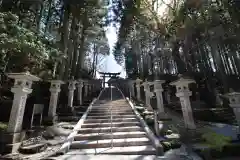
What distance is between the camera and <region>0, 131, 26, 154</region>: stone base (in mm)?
5158

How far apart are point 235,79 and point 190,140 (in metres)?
12.2

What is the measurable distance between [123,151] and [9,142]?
12.8 feet

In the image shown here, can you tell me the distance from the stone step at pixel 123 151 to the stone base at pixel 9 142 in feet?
6.07

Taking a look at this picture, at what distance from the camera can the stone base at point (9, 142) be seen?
5.16m

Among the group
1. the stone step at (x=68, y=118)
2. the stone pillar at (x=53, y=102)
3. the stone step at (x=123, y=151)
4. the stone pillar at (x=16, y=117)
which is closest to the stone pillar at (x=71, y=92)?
the stone step at (x=68, y=118)

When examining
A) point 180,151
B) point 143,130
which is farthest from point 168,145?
point 143,130

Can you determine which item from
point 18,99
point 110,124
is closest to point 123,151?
point 110,124

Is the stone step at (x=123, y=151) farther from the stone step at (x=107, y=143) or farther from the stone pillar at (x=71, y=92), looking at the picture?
the stone pillar at (x=71, y=92)

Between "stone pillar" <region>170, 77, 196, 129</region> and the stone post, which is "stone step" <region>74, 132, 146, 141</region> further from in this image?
the stone post

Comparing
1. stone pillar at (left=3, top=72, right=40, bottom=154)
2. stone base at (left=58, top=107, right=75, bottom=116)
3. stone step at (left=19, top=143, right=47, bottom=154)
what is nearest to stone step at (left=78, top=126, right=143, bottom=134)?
stone step at (left=19, top=143, right=47, bottom=154)

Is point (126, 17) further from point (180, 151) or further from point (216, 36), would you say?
point (180, 151)

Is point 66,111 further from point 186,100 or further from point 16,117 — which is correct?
point 186,100

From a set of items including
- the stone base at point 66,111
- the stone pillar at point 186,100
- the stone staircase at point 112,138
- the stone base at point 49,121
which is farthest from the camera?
the stone base at point 66,111

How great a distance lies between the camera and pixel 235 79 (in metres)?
Answer: 14.7
